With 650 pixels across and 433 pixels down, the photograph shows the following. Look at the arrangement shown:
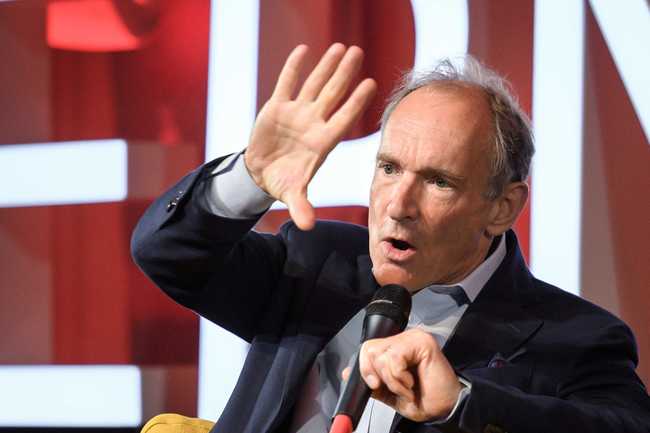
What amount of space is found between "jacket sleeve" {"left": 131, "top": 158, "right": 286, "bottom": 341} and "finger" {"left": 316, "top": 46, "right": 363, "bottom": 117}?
0.87ft

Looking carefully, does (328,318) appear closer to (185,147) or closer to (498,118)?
(498,118)

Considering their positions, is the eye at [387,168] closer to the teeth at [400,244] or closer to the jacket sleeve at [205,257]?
the teeth at [400,244]

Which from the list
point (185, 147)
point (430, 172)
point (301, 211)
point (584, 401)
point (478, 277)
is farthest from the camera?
point (185, 147)

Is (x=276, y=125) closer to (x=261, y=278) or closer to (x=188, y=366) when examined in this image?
(x=261, y=278)

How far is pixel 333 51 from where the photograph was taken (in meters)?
1.57

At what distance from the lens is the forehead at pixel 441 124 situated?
1.74 m

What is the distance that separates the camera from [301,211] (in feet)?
4.87

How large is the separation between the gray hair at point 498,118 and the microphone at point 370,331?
610 millimetres

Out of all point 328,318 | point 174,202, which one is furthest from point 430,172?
point 174,202

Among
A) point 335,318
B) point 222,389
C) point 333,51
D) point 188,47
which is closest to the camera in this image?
point 333,51

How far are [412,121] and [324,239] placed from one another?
0.34m

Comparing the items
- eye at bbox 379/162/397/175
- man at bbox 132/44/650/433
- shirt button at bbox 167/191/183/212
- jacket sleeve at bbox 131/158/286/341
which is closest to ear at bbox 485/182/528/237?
man at bbox 132/44/650/433

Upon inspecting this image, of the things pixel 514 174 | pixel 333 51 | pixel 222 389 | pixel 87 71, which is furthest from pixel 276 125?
pixel 87 71

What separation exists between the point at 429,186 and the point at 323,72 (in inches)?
12.7
